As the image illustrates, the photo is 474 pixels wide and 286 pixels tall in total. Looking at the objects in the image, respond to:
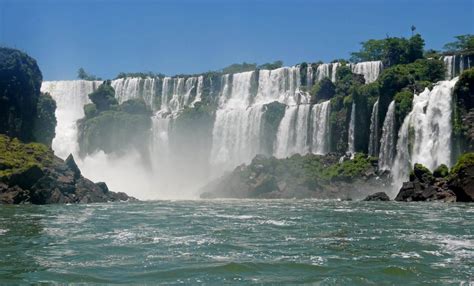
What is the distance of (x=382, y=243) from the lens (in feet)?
69.6

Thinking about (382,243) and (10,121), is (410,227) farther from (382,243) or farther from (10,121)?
(10,121)

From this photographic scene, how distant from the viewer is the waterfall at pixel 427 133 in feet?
188

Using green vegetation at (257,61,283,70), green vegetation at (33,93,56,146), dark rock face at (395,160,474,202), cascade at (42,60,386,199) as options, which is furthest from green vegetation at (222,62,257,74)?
dark rock face at (395,160,474,202)

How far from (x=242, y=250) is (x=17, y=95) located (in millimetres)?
50494

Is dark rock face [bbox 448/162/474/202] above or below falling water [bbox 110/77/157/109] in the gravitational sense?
below

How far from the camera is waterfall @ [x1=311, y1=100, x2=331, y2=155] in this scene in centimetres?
7481

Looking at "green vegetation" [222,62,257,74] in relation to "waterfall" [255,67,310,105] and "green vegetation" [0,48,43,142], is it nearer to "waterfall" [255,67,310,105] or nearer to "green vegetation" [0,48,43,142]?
"waterfall" [255,67,310,105]

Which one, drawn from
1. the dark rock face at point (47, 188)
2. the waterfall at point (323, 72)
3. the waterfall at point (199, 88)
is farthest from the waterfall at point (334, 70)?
the dark rock face at point (47, 188)

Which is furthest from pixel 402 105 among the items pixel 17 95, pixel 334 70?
pixel 17 95

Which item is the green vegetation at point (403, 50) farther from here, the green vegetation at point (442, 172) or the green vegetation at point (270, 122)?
the green vegetation at point (442, 172)

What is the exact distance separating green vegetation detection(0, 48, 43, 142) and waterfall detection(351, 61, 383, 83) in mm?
43707

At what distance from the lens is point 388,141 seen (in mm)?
64375

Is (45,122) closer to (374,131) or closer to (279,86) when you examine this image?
(279,86)

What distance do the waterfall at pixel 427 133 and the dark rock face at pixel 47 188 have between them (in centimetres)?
2921
